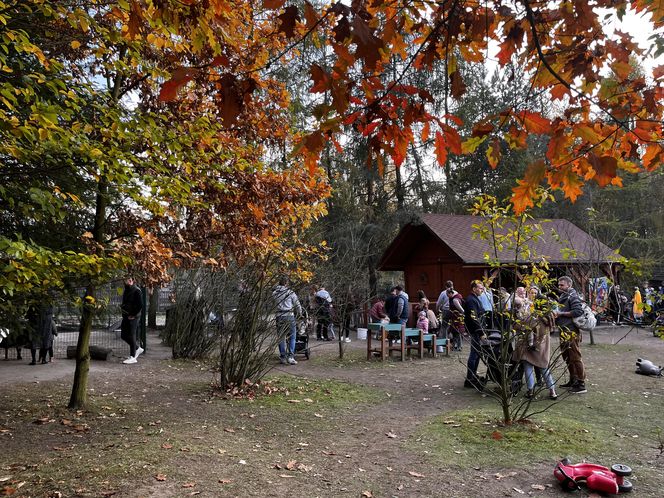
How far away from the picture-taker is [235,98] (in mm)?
2543

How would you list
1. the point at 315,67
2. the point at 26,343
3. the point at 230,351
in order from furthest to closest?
the point at 26,343 < the point at 230,351 < the point at 315,67

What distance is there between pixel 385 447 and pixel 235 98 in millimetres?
4316

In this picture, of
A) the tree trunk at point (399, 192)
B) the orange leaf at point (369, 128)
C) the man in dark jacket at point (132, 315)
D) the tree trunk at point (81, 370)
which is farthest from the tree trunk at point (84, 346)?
the tree trunk at point (399, 192)

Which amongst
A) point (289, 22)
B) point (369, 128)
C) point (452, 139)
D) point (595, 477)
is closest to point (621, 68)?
point (452, 139)

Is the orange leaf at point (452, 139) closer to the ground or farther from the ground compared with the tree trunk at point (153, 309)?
farther from the ground

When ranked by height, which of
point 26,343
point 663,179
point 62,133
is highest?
point 663,179

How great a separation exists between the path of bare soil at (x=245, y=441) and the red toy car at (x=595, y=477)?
0.42 feet

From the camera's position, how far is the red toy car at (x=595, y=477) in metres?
4.35

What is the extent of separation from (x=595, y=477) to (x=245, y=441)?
3.43m

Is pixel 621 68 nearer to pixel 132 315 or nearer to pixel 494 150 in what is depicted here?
pixel 494 150

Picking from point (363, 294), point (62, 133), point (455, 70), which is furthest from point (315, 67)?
point (363, 294)

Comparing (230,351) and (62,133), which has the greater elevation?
(62,133)

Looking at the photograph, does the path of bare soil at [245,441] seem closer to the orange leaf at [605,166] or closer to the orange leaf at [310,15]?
the orange leaf at [605,166]

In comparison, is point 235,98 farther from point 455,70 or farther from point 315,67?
point 455,70
